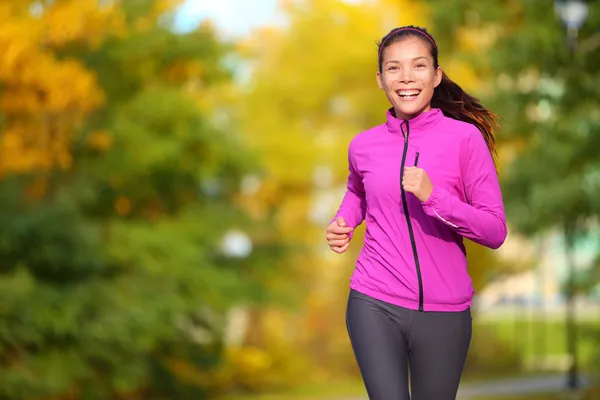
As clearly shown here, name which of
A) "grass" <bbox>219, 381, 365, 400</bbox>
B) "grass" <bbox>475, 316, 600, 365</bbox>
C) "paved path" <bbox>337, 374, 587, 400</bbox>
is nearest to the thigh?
"paved path" <bbox>337, 374, 587, 400</bbox>

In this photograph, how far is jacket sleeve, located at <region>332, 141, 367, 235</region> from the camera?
13.1ft

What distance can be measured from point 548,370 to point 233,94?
13.3 m

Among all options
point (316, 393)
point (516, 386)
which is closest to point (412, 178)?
point (516, 386)

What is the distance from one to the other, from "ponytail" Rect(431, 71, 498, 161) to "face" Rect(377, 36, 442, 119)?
213 millimetres

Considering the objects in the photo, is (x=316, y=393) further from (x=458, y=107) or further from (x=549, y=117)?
(x=458, y=107)

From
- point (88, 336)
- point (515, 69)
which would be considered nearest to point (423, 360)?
point (515, 69)

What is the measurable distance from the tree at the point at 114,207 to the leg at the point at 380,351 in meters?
12.8

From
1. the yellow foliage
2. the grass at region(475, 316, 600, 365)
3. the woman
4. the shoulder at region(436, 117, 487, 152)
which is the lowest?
the grass at region(475, 316, 600, 365)

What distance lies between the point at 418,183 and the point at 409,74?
0.51m

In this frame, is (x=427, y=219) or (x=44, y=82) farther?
(x=44, y=82)

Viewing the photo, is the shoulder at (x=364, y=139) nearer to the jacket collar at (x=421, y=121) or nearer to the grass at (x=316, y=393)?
the jacket collar at (x=421, y=121)

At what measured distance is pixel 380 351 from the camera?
144 inches

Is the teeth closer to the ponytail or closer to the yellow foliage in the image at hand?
the ponytail

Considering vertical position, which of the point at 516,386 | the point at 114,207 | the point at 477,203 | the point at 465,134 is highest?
the point at 465,134
